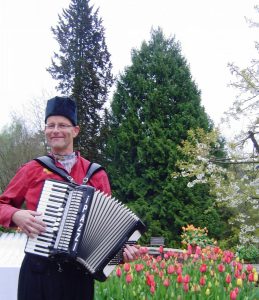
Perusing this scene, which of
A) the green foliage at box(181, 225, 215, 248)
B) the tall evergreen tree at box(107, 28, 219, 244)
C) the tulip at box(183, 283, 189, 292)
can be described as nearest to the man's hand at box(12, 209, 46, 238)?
the tulip at box(183, 283, 189, 292)

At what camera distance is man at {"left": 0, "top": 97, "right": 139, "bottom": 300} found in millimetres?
2301

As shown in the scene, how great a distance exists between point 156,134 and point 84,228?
13835 millimetres

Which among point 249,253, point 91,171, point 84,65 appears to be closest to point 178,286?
point 91,171

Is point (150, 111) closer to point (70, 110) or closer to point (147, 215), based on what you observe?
point (147, 215)

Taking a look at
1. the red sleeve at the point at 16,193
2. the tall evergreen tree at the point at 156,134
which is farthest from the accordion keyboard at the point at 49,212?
the tall evergreen tree at the point at 156,134

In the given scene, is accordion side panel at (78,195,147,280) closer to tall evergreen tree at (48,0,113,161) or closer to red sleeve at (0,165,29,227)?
red sleeve at (0,165,29,227)

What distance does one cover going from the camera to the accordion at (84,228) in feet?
7.30

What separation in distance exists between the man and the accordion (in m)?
0.06

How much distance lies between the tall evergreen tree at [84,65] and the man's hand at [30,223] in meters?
17.6

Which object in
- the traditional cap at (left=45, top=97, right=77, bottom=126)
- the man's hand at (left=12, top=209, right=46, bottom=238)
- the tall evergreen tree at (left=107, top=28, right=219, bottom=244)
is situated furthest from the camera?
the tall evergreen tree at (left=107, top=28, right=219, bottom=244)

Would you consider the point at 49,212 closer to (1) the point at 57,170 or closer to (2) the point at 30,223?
(2) the point at 30,223

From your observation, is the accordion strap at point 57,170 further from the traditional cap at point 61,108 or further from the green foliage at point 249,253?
the green foliage at point 249,253

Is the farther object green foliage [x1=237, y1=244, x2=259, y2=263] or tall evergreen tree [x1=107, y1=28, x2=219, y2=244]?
tall evergreen tree [x1=107, y1=28, x2=219, y2=244]

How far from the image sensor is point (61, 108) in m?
2.52
